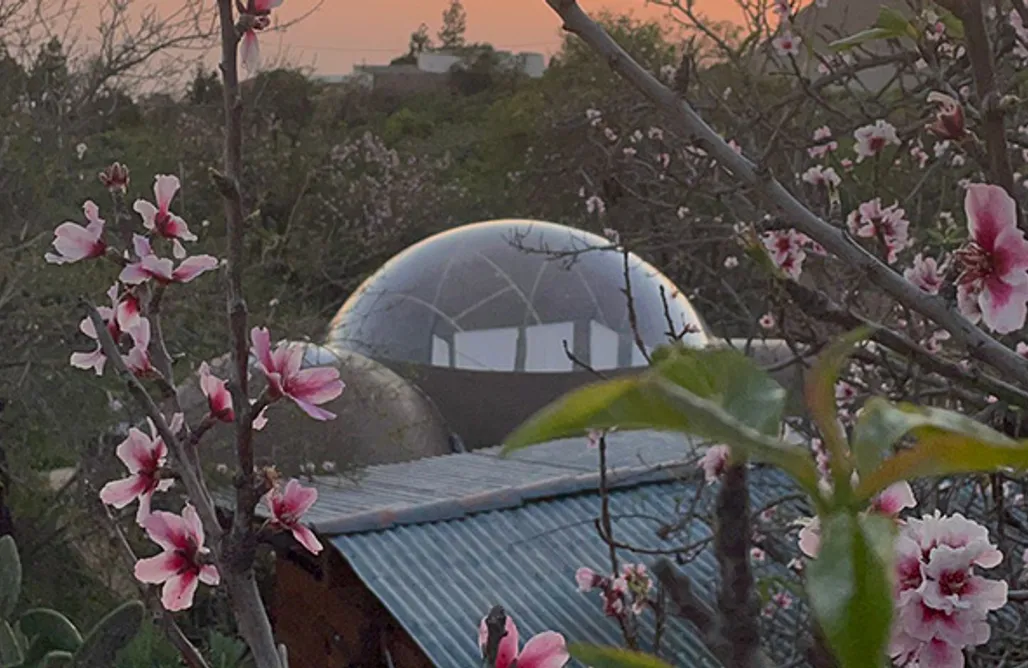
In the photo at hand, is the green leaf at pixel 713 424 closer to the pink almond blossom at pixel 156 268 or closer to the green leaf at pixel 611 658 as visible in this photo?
the green leaf at pixel 611 658

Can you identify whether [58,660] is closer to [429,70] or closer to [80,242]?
[80,242]

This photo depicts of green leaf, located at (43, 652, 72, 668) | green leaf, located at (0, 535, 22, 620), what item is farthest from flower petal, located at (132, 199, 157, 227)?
green leaf, located at (0, 535, 22, 620)

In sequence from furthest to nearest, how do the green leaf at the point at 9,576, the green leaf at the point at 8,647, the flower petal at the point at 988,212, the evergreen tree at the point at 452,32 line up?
the evergreen tree at the point at 452,32, the green leaf at the point at 9,576, the green leaf at the point at 8,647, the flower petal at the point at 988,212

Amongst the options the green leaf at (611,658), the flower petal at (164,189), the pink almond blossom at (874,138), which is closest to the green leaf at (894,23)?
the flower petal at (164,189)

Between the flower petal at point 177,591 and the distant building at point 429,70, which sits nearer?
the flower petal at point 177,591

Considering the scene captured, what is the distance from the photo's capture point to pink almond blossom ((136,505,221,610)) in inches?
26.8

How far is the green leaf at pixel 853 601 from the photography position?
22 centimetres

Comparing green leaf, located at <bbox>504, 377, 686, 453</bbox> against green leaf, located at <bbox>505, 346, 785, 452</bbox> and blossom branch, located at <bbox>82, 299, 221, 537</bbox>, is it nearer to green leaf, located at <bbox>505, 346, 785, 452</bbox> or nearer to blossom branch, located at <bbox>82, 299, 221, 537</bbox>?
green leaf, located at <bbox>505, 346, 785, 452</bbox>

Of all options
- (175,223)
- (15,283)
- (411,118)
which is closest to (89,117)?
(15,283)

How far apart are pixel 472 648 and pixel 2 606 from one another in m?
1.06

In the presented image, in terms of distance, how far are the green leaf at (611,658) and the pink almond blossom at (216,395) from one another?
50cm

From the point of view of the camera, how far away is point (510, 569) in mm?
3221

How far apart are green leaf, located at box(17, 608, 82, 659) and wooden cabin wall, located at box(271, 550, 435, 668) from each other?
0.71m

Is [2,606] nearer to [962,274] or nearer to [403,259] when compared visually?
[962,274]
